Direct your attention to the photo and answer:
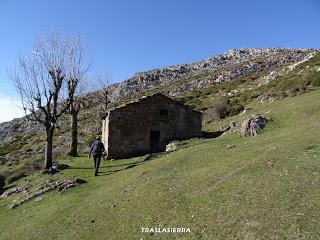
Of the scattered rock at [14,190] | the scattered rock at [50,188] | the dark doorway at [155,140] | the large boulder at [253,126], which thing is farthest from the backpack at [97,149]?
the large boulder at [253,126]

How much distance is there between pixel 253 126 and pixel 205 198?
1523 cm

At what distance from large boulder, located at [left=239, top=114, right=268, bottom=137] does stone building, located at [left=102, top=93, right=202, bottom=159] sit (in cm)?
832

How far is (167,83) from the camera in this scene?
378 ft

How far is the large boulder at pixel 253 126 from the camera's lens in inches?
1210

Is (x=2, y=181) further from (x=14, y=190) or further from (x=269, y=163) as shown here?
(x=269, y=163)

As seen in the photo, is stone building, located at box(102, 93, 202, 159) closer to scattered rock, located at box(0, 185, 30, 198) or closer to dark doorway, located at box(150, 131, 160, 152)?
dark doorway, located at box(150, 131, 160, 152)

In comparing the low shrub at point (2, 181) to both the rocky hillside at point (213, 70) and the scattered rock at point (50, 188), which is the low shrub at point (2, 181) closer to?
the scattered rock at point (50, 188)

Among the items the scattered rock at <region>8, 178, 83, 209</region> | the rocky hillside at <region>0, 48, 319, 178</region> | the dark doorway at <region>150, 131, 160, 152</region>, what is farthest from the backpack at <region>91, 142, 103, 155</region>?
the rocky hillside at <region>0, 48, 319, 178</region>

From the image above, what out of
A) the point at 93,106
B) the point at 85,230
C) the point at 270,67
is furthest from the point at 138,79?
the point at 85,230

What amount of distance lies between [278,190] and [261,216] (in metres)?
Result: 2.29

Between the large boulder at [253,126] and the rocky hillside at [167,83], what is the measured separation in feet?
86.0

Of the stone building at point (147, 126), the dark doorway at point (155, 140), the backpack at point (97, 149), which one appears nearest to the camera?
the backpack at point (97, 149)

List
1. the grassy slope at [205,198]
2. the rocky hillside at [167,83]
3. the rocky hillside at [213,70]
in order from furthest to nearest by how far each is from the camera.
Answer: the rocky hillside at [213,70], the rocky hillside at [167,83], the grassy slope at [205,198]

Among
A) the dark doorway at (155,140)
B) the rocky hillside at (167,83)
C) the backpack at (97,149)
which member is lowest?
the backpack at (97,149)
